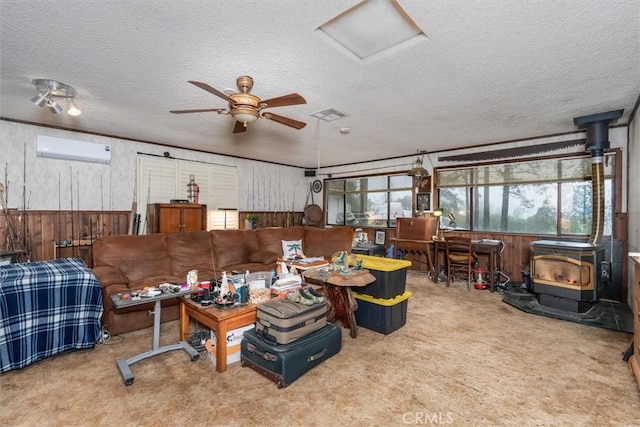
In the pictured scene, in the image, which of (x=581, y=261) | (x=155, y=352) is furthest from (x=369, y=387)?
(x=581, y=261)

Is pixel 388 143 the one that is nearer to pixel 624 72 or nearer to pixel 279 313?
pixel 624 72

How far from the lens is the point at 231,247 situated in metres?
4.30

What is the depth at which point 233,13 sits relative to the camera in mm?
1802

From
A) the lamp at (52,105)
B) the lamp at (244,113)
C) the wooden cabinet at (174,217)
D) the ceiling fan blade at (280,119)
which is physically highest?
the lamp at (52,105)

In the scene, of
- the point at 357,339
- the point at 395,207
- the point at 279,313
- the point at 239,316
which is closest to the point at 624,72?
the point at 357,339

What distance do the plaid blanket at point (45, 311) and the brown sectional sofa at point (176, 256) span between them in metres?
0.33

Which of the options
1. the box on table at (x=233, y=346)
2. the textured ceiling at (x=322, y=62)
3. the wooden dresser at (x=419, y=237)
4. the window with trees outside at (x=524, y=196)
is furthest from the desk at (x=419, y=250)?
the box on table at (x=233, y=346)

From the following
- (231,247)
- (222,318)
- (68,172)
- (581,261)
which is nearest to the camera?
(222,318)

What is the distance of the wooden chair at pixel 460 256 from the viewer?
4.67 m

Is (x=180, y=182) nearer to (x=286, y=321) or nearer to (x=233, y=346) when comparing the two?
(x=233, y=346)

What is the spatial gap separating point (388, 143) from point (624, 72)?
117 inches

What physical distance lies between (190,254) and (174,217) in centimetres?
133

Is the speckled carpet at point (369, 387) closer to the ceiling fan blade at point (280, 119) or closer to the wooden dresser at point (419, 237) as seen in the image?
the ceiling fan blade at point (280, 119)

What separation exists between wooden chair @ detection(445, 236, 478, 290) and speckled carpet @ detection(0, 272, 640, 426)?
1791 mm
